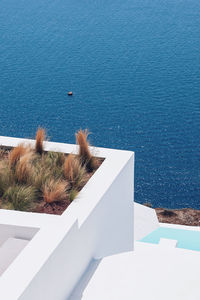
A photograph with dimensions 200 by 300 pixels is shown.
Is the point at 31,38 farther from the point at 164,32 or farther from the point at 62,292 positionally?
the point at 62,292

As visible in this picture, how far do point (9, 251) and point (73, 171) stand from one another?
49.0 inches

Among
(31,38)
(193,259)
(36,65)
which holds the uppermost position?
(31,38)

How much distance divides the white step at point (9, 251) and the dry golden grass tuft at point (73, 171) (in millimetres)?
1039

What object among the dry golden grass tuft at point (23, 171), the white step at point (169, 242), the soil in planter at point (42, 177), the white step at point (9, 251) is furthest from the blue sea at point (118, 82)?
the white step at point (9, 251)

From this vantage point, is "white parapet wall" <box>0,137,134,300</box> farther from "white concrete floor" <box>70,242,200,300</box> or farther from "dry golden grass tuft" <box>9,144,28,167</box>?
"dry golden grass tuft" <box>9,144,28,167</box>

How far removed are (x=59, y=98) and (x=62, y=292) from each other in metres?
14.7

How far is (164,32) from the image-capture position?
22734mm

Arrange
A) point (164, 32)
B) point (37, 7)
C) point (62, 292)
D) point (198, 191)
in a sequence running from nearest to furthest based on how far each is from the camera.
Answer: point (62, 292), point (198, 191), point (164, 32), point (37, 7)

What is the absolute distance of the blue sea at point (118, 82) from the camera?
580 inches

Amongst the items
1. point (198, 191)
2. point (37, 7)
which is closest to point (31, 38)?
point (37, 7)

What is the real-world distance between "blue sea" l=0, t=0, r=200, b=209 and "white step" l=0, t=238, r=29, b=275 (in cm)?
930

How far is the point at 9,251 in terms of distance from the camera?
3.42 m

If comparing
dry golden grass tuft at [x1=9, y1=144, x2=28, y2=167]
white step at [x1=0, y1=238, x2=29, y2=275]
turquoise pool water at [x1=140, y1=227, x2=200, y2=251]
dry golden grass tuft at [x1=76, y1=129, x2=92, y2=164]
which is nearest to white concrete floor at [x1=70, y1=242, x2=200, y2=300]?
white step at [x1=0, y1=238, x2=29, y2=275]

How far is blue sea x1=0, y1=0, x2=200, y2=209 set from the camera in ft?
48.3
